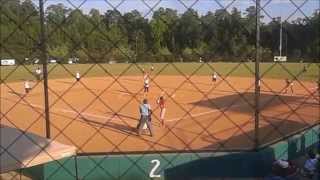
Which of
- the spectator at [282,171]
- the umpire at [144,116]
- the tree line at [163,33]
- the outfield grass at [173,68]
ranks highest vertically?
the tree line at [163,33]

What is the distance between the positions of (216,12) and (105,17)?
0.59 m

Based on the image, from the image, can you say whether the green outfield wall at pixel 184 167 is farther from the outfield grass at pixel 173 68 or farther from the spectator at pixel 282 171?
the outfield grass at pixel 173 68

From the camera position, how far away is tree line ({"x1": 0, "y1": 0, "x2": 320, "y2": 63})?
2.60 metres

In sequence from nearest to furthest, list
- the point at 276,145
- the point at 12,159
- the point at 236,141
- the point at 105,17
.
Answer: the point at 12,159, the point at 105,17, the point at 276,145, the point at 236,141

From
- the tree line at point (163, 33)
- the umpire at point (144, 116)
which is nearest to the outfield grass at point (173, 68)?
the tree line at point (163, 33)

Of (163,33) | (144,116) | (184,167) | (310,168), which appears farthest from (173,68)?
(144,116)

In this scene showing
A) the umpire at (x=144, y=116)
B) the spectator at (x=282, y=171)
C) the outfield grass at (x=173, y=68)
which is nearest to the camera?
the outfield grass at (x=173, y=68)

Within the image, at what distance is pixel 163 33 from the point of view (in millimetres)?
2693

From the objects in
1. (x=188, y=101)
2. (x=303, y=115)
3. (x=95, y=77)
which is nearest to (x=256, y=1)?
(x=303, y=115)

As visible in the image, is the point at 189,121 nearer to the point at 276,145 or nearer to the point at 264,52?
the point at 276,145

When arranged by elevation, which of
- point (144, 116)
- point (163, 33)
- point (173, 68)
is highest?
point (163, 33)

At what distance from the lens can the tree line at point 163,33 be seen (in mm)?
2604

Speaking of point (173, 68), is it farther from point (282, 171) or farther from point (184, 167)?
point (184, 167)

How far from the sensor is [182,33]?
9.35 ft
